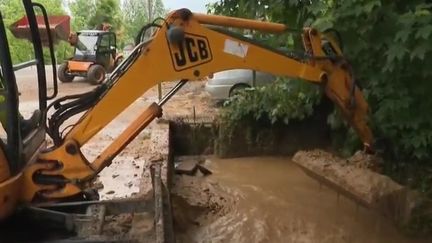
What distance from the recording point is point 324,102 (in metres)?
8.57

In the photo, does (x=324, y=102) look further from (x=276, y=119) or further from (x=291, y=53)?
(x=291, y=53)

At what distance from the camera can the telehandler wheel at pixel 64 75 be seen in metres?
18.2

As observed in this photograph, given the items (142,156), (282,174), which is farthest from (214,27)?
(142,156)

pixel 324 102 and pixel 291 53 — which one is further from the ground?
pixel 291 53

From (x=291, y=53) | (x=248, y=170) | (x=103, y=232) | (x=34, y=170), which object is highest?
(x=291, y=53)

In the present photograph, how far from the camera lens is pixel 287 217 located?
19.5 feet

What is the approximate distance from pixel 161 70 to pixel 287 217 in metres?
2.11

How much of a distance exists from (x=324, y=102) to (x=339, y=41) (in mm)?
3163

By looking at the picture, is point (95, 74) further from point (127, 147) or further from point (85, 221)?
point (85, 221)

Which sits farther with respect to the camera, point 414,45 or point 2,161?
point 414,45

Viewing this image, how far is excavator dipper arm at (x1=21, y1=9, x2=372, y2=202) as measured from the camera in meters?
4.55

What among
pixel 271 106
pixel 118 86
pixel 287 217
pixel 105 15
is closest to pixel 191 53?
pixel 118 86

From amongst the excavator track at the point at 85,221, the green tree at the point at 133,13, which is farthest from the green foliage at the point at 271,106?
the green tree at the point at 133,13

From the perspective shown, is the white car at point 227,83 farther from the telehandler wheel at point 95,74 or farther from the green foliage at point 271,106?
the telehandler wheel at point 95,74
